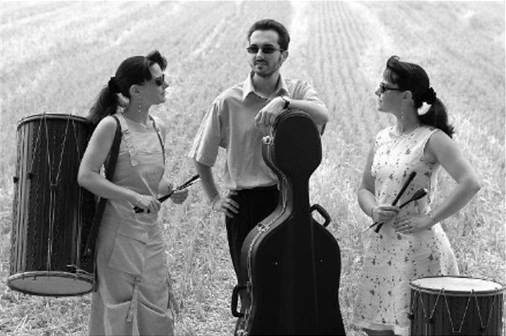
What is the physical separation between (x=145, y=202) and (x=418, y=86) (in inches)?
55.3

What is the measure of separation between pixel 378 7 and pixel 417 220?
2292cm

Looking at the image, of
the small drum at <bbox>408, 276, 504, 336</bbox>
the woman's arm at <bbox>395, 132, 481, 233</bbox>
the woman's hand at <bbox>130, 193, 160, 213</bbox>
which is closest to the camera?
the small drum at <bbox>408, 276, 504, 336</bbox>

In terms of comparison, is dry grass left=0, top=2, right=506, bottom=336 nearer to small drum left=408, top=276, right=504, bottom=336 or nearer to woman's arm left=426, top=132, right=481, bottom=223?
woman's arm left=426, top=132, right=481, bottom=223

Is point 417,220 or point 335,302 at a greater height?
point 417,220

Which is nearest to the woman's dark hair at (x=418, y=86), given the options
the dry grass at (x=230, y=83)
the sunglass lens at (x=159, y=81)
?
the sunglass lens at (x=159, y=81)

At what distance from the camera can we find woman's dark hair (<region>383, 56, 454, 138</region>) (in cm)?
365

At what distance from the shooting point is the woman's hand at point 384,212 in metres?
3.58

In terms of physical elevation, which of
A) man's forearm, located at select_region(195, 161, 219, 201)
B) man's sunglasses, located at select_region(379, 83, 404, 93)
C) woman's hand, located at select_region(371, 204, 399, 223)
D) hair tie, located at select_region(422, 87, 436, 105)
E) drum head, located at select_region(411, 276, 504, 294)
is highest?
man's sunglasses, located at select_region(379, 83, 404, 93)

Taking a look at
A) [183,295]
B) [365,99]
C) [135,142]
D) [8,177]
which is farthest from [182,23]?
[135,142]

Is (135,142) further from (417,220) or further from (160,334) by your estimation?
(417,220)

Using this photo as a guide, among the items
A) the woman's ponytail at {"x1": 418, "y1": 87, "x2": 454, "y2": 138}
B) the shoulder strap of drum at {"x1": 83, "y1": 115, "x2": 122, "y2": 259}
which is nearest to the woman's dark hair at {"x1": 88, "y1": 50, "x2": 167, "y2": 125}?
the shoulder strap of drum at {"x1": 83, "y1": 115, "x2": 122, "y2": 259}

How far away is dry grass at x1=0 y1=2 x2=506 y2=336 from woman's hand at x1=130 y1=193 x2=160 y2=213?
1.79 metres

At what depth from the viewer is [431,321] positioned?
323 cm

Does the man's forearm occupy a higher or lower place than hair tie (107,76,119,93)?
lower
